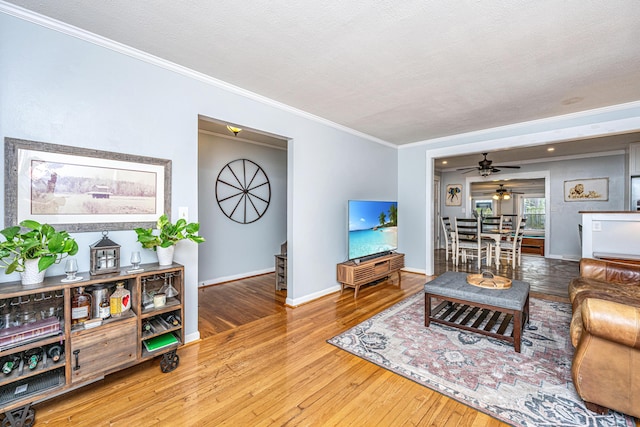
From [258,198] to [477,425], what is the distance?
171 inches

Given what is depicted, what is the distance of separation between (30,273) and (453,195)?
29.6ft

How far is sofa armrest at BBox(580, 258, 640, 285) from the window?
753cm

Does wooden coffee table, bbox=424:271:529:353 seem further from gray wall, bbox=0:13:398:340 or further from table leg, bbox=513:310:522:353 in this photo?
gray wall, bbox=0:13:398:340

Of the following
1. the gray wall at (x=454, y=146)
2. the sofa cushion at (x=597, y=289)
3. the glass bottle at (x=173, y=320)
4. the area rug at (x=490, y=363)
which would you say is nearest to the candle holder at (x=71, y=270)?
the glass bottle at (x=173, y=320)

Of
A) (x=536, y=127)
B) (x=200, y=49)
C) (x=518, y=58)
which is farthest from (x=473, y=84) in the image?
(x=200, y=49)

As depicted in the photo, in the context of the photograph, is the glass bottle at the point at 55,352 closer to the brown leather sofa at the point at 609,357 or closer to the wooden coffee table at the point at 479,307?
the wooden coffee table at the point at 479,307

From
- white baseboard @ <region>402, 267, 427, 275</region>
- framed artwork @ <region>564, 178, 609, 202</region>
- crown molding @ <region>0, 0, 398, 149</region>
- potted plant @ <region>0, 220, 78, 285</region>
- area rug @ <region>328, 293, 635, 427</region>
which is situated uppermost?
crown molding @ <region>0, 0, 398, 149</region>

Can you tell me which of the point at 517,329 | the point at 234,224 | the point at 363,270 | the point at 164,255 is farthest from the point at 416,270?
the point at 164,255

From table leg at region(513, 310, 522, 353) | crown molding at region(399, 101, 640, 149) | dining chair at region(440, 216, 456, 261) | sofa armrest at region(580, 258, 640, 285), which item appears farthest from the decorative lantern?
dining chair at region(440, 216, 456, 261)

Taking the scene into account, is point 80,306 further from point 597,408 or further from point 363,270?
point 597,408

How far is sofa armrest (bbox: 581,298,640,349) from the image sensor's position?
146 centimetres

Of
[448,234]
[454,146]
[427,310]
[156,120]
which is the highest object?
[454,146]

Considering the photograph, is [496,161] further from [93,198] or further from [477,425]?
[93,198]

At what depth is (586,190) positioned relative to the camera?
247 inches
